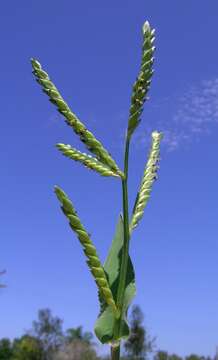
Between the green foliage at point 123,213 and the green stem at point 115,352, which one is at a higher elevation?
the green foliage at point 123,213

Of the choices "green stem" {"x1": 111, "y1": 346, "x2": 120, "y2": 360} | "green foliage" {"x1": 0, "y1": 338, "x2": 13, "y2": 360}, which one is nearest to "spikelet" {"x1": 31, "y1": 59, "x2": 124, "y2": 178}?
"green stem" {"x1": 111, "y1": 346, "x2": 120, "y2": 360}

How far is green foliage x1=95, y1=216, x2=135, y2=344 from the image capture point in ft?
4.81

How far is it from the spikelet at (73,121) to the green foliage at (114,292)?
19 centimetres

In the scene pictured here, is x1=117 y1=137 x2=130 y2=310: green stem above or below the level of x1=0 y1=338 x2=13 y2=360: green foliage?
below

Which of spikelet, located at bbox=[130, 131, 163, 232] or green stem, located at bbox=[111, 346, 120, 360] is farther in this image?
spikelet, located at bbox=[130, 131, 163, 232]

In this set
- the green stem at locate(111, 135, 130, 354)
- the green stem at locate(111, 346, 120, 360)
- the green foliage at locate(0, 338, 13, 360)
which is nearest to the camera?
the green stem at locate(111, 346, 120, 360)

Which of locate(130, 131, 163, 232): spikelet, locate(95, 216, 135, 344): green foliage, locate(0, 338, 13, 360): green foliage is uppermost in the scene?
locate(0, 338, 13, 360): green foliage

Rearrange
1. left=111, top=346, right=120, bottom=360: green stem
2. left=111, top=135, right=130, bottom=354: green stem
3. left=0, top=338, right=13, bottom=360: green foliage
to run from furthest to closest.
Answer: left=0, top=338, right=13, bottom=360: green foliage < left=111, top=135, right=130, bottom=354: green stem < left=111, top=346, right=120, bottom=360: green stem

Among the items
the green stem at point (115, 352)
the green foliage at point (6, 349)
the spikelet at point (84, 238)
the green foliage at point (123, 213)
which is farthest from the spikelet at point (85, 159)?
the green foliage at point (6, 349)

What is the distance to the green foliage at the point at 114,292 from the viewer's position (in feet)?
4.81

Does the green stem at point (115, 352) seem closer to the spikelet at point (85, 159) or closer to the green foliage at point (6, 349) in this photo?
the spikelet at point (85, 159)

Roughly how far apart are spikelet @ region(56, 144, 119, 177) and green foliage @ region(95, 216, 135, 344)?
17 centimetres

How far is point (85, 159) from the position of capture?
147cm

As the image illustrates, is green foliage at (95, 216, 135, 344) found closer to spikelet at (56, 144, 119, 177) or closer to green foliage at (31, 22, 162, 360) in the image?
green foliage at (31, 22, 162, 360)
